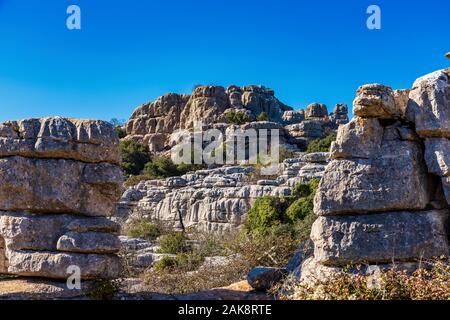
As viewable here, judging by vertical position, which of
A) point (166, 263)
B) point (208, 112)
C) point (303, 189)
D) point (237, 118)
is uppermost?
point (208, 112)

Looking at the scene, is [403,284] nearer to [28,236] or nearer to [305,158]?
[28,236]

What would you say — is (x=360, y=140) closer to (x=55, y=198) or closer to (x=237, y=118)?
(x=55, y=198)

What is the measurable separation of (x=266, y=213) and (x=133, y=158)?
84.1 ft

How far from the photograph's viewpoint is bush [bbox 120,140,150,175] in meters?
45.3

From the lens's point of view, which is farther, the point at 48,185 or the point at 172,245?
the point at 172,245

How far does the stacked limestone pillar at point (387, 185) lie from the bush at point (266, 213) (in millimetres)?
14175

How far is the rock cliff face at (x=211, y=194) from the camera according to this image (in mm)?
25047

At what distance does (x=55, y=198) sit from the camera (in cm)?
883

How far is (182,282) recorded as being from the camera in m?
11.8

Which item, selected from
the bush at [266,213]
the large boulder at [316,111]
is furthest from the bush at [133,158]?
the bush at [266,213]

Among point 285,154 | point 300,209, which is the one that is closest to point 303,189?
point 300,209

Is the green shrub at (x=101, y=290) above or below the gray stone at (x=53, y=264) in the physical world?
below

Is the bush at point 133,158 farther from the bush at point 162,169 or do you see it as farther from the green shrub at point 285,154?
the green shrub at point 285,154

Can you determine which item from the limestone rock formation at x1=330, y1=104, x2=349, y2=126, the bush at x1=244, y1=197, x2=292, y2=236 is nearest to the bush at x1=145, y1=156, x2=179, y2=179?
the bush at x1=244, y1=197, x2=292, y2=236
